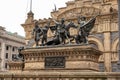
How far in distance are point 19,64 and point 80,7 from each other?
20.6 m

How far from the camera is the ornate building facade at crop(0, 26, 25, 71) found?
75.4m

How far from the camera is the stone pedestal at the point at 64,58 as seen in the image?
777 inches

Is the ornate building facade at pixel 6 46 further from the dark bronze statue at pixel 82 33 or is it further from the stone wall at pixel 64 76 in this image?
the stone wall at pixel 64 76

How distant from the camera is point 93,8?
42156 mm

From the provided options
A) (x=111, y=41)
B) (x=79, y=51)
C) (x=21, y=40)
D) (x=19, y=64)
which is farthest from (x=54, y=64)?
(x=21, y=40)

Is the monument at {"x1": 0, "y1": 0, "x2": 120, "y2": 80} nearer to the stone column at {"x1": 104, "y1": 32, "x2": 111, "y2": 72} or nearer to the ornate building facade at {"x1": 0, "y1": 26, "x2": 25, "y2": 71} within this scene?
the stone column at {"x1": 104, "y1": 32, "x2": 111, "y2": 72}

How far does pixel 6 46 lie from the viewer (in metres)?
79.1

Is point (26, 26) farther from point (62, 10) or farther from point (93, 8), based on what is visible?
point (93, 8)

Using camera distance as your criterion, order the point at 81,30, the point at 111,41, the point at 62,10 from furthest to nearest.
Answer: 1. the point at 62,10
2. the point at 111,41
3. the point at 81,30

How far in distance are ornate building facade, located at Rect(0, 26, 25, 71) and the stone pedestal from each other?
52.4 m

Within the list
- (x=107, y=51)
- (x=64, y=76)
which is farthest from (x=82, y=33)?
(x=107, y=51)

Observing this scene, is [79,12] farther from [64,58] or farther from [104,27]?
[64,58]

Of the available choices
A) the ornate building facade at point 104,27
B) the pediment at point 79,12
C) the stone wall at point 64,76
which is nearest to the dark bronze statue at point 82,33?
the stone wall at point 64,76

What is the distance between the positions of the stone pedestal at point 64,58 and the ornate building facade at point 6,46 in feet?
172
